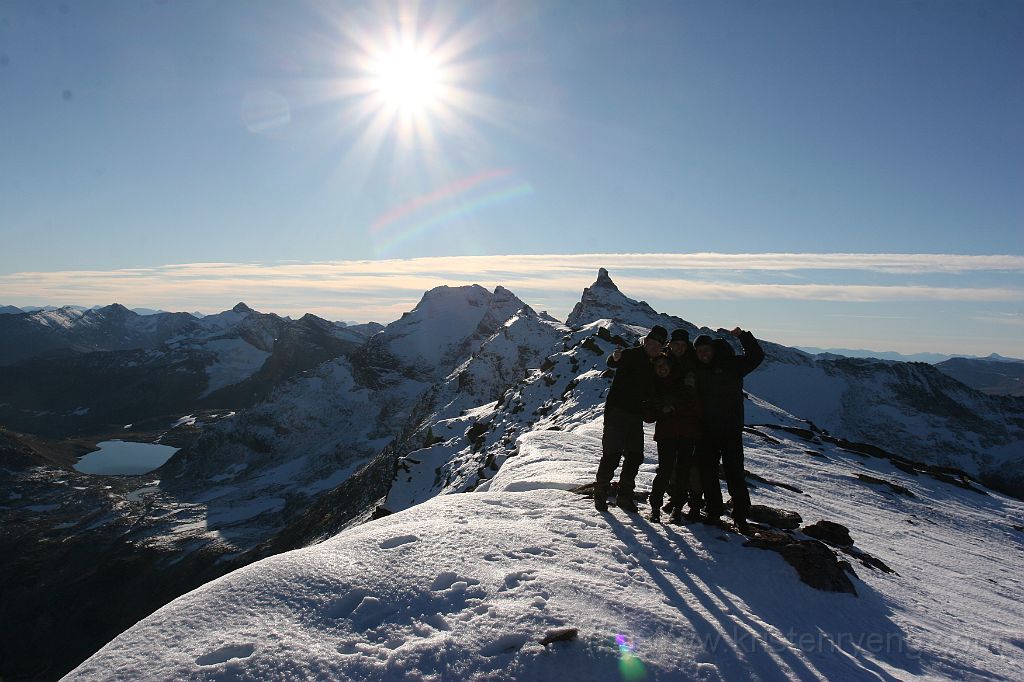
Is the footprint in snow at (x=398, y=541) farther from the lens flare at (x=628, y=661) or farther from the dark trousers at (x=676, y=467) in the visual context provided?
the dark trousers at (x=676, y=467)

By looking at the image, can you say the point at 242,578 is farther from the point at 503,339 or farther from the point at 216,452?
the point at 216,452

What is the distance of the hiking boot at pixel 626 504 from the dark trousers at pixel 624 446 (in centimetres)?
7

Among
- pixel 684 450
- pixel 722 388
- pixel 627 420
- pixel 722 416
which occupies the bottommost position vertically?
pixel 684 450

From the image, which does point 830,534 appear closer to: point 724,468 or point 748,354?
point 724,468

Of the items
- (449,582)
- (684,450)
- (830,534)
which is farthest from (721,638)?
(830,534)

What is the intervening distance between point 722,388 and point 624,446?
2301 millimetres

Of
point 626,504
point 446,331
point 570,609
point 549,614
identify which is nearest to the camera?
point 549,614

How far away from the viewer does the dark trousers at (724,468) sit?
952 cm

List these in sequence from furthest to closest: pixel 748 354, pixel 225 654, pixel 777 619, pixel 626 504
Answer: pixel 626 504 → pixel 748 354 → pixel 777 619 → pixel 225 654

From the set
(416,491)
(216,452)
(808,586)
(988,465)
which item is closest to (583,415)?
(416,491)

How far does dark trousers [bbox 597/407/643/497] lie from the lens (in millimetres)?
10422

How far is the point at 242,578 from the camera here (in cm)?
651

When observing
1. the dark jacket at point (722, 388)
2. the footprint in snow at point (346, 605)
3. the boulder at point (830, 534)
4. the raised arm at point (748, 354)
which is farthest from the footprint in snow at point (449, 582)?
the boulder at point (830, 534)

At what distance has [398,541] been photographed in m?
7.72
